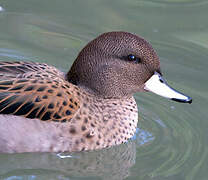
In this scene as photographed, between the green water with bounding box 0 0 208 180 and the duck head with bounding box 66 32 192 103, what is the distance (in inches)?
24.4

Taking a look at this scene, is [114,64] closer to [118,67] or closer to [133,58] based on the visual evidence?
[118,67]

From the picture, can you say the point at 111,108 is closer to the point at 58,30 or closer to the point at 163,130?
the point at 163,130

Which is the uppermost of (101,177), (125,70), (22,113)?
(125,70)

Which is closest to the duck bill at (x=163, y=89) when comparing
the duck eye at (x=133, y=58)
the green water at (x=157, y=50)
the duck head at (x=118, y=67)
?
the duck head at (x=118, y=67)

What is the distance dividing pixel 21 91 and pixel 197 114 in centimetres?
227

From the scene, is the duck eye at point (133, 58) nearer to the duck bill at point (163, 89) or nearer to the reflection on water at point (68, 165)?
the duck bill at point (163, 89)

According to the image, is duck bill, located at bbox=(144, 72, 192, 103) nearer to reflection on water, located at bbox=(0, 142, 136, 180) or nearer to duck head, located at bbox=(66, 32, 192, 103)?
duck head, located at bbox=(66, 32, 192, 103)

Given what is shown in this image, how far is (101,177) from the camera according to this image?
5.41 m

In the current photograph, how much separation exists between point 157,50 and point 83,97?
2412 mm

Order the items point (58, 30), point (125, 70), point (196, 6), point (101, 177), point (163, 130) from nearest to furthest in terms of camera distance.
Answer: point (101, 177) → point (125, 70) → point (163, 130) → point (58, 30) → point (196, 6)

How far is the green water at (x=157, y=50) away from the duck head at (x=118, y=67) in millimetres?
621

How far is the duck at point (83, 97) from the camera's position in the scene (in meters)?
5.50

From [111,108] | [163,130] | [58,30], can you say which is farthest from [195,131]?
[58,30]

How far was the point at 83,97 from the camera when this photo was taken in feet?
19.2
